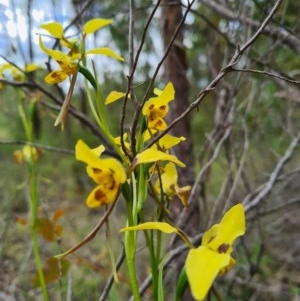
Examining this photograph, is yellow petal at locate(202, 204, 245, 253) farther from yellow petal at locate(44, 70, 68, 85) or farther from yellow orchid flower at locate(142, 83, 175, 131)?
yellow petal at locate(44, 70, 68, 85)

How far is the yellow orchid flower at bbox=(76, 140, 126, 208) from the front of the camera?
20.6 inches

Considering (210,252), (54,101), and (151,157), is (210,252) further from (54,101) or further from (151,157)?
(54,101)

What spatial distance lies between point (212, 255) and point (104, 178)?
15 cm

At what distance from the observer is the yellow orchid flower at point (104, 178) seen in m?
0.52

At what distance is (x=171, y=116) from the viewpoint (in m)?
1.70

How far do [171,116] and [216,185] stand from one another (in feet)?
6.01

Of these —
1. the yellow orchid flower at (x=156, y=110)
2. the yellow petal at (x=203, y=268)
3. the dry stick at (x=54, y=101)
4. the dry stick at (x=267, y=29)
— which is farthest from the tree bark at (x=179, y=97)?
the yellow petal at (x=203, y=268)

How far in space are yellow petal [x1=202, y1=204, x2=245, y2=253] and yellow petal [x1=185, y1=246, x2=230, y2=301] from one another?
0.04 metres

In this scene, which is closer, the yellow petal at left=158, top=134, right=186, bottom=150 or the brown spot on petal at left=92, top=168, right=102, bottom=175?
the brown spot on petal at left=92, top=168, right=102, bottom=175

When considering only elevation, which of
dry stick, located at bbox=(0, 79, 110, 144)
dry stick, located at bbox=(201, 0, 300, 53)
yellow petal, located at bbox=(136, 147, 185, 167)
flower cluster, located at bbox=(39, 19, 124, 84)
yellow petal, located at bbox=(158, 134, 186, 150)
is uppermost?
dry stick, located at bbox=(201, 0, 300, 53)

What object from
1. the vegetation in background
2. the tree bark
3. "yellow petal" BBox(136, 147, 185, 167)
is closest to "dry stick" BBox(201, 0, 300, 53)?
the vegetation in background

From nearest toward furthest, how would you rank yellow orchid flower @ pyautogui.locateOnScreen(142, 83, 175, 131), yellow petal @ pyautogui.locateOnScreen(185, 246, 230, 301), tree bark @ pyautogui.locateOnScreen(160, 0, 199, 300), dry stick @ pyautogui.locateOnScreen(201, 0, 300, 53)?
yellow petal @ pyautogui.locateOnScreen(185, 246, 230, 301) → yellow orchid flower @ pyautogui.locateOnScreen(142, 83, 175, 131) → dry stick @ pyautogui.locateOnScreen(201, 0, 300, 53) → tree bark @ pyautogui.locateOnScreen(160, 0, 199, 300)

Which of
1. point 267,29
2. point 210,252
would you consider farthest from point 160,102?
point 267,29

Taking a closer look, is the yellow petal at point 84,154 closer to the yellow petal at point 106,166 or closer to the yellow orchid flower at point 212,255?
the yellow petal at point 106,166
